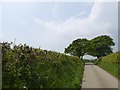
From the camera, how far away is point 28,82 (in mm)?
11227

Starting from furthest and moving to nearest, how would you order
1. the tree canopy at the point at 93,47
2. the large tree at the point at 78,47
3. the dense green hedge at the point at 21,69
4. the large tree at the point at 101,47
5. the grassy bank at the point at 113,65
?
the large tree at the point at 78,47, the tree canopy at the point at 93,47, the large tree at the point at 101,47, the grassy bank at the point at 113,65, the dense green hedge at the point at 21,69

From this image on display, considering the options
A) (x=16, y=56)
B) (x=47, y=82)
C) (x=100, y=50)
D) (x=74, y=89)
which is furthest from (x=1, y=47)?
(x=100, y=50)

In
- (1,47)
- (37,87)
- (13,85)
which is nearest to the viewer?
(13,85)

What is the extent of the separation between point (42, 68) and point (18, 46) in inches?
61.3

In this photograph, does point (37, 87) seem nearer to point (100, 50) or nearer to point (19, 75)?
point (19, 75)

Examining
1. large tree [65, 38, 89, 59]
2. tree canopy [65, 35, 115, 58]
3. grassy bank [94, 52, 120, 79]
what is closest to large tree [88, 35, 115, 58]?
tree canopy [65, 35, 115, 58]

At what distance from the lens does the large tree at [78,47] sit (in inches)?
4203

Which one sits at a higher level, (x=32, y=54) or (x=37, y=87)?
(x=32, y=54)

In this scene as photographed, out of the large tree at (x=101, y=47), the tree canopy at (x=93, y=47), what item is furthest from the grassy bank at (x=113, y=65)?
the tree canopy at (x=93, y=47)

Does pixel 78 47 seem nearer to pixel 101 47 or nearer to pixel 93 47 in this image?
pixel 93 47

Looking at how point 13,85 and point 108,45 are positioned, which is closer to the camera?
point 13,85

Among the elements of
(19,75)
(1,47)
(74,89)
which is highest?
(1,47)

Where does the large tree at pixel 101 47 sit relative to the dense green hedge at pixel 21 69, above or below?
above

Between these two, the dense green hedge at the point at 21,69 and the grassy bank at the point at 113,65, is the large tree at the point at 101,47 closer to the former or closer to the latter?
the grassy bank at the point at 113,65
